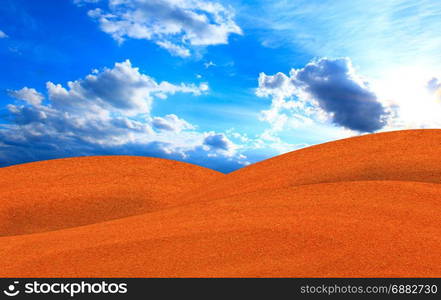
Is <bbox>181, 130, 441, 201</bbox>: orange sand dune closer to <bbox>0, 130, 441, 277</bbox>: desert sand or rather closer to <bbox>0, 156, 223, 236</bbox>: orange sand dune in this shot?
<bbox>0, 130, 441, 277</bbox>: desert sand

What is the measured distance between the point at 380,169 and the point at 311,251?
1279 cm

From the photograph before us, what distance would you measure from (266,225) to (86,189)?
63.7 feet

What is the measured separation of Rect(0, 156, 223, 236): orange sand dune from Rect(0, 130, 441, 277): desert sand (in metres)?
Answer: 0.15

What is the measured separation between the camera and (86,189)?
93.7 feet

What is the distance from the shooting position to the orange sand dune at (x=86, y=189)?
24719 mm

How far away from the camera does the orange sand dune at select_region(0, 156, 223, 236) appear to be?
2472 cm

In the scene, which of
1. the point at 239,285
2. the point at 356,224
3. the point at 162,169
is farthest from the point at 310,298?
the point at 162,169

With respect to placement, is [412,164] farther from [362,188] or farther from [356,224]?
[356,224]

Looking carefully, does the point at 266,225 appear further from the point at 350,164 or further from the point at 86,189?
the point at 86,189

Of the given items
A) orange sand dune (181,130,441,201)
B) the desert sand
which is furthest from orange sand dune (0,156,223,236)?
orange sand dune (181,130,441,201)

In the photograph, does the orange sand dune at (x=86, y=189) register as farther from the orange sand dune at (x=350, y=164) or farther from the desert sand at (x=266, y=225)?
the orange sand dune at (x=350, y=164)

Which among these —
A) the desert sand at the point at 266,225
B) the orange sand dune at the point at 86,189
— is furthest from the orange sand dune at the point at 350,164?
the orange sand dune at the point at 86,189

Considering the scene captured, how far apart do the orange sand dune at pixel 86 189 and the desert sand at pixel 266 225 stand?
146 millimetres

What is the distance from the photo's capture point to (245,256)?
11.4 m
